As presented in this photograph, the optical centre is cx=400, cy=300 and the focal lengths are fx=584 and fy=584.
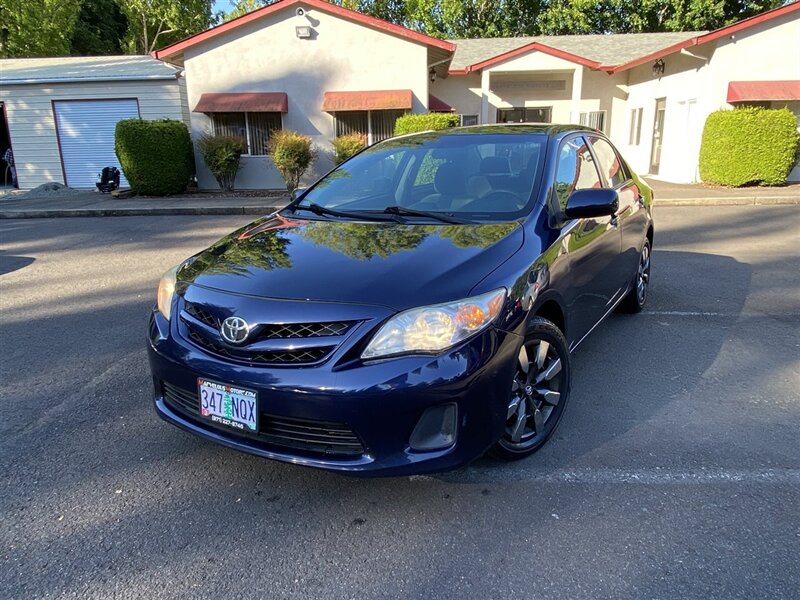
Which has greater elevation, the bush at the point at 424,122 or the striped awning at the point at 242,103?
the striped awning at the point at 242,103

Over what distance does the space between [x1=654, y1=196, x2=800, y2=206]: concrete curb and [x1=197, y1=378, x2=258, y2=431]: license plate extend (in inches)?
472

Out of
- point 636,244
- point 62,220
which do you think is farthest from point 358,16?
point 636,244

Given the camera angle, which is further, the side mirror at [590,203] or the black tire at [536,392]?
the side mirror at [590,203]

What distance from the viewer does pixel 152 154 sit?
14430 millimetres

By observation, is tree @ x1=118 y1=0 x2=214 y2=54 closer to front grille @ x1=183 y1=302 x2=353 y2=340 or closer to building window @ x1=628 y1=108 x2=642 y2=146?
building window @ x1=628 y1=108 x2=642 y2=146

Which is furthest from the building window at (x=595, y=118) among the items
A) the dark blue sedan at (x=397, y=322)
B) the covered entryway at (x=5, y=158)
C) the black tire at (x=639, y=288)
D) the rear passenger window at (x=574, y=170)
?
the dark blue sedan at (x=397, y=322)

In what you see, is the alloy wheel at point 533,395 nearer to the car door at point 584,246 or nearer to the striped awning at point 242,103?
the car door at point 584,246

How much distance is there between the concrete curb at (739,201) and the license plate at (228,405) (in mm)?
11979

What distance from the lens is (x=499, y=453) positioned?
2.82m

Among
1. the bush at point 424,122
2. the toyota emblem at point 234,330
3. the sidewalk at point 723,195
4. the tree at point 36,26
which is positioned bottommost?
the sidewalk at point 723,195

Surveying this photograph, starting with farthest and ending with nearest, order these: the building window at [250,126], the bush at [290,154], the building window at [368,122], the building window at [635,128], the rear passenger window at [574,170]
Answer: the building window at [635,128], the building window at [250,126], the building window at [368,122], the bush at [290,154], the rear passenger window at [574,170]

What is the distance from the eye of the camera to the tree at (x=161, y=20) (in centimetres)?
2978

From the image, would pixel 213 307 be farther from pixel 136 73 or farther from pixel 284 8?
pixel 136 73

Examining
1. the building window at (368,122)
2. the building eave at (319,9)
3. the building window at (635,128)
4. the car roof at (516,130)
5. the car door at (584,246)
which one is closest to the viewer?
the car door at (584,246)
